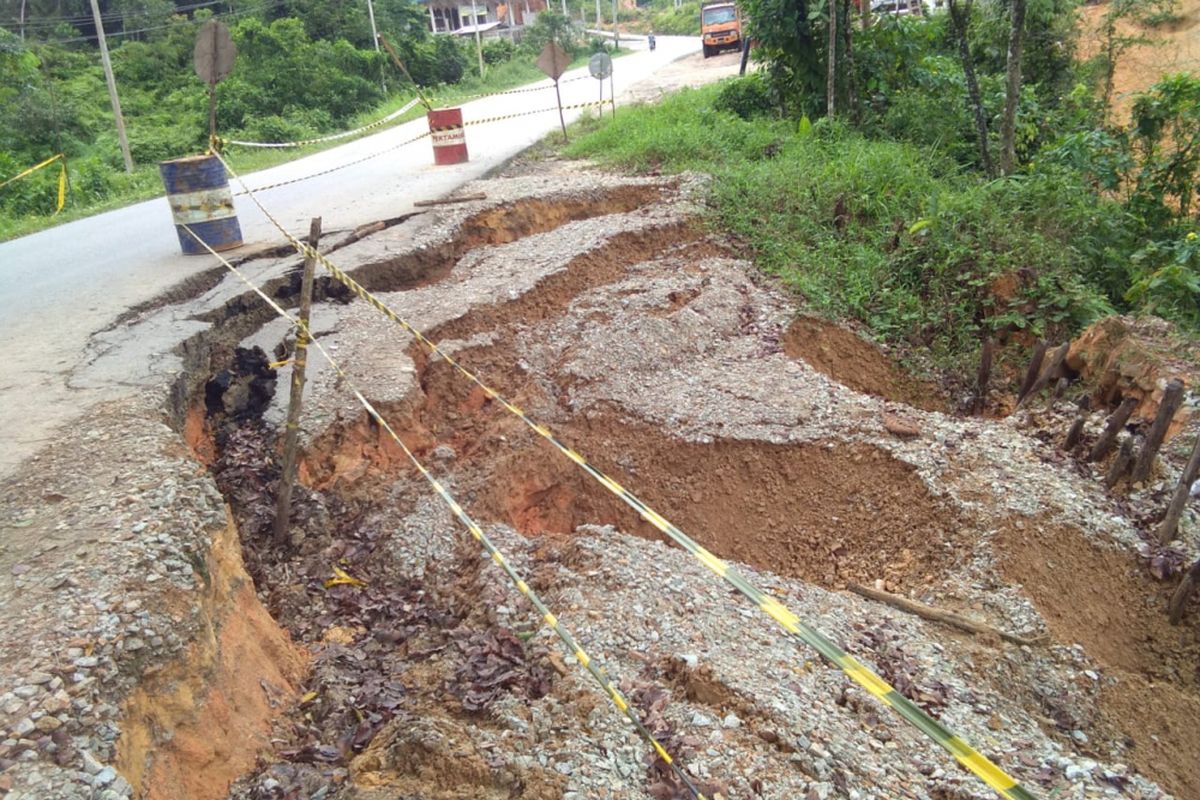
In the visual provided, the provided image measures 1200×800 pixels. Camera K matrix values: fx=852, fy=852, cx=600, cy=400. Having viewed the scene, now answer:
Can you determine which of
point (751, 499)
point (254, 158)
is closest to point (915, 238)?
point (751, 499)

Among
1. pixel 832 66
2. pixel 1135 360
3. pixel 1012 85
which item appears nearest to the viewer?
pixel 1135 360

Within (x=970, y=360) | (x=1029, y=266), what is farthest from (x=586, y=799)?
(x=1029, y=266)

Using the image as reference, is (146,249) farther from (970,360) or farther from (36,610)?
(970,360)

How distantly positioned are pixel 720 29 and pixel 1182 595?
31.9m

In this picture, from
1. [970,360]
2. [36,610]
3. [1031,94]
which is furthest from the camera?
[1031,94]

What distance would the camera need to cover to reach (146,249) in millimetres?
8492

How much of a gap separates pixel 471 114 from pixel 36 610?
19602 mm

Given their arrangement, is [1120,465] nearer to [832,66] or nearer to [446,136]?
[832,66]

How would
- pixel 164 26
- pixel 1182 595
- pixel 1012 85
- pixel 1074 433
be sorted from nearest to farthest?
pixel 1182 595
pixel 1074 433
pixel 1012 85
pixel 164 26

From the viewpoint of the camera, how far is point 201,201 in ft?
25.6

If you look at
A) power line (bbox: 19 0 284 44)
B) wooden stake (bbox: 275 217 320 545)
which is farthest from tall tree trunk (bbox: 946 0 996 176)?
power line (bbox: 19 0 284 44)

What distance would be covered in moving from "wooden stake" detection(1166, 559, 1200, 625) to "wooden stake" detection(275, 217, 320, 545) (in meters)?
4.63

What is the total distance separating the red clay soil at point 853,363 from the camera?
694 cm

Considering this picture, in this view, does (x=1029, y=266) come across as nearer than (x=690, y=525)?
No
